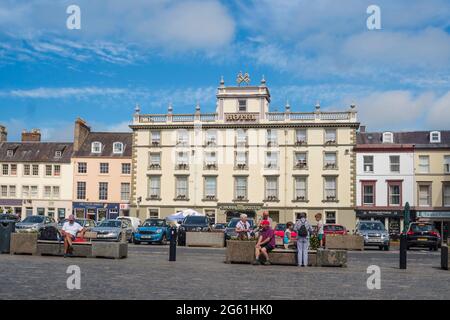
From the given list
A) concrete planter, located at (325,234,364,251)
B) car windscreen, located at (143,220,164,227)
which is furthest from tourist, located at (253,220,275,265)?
car windscreen, located at (143,220,164,227)

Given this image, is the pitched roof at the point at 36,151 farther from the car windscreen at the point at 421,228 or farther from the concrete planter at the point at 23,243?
the concrete planter at the point at 23,243

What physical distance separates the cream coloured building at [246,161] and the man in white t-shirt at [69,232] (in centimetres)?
3442

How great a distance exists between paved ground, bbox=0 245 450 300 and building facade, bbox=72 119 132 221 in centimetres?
4117

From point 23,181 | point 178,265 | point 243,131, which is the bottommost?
point 178,265

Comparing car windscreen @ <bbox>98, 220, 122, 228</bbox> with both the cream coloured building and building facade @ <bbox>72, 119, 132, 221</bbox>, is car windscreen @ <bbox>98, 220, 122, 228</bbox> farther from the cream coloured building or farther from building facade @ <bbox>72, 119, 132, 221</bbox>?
building facade @ <bbox>72, 119, 132, 221</bbox>

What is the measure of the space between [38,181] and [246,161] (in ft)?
76.8

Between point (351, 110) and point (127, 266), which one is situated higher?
point (351, 110)

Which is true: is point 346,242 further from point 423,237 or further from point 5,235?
point 5,235

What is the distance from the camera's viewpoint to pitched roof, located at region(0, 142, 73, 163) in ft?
203
